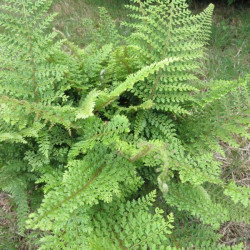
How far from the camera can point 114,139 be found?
141cm

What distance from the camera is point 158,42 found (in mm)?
1861

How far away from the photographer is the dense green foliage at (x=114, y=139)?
55.2 inches

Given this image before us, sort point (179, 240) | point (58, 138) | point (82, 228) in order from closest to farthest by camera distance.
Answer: point (82, 228) → point (179, 240) → point (58, 138)

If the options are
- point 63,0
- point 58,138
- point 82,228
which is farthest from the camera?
point 63,0

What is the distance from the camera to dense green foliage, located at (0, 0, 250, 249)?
Result: 1.40m

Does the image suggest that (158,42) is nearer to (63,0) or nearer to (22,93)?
(22,93)

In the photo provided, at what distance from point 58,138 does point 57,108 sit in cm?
30

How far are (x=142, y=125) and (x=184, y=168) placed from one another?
42cm

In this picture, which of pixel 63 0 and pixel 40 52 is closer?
pixel 40 52

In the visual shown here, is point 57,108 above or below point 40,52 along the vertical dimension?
below

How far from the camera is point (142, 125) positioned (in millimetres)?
1734

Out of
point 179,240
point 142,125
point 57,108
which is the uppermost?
point 57,108

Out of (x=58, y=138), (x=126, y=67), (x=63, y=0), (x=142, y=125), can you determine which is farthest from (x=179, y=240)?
(x=63, y=0)

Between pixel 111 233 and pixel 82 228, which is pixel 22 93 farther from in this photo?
pixel 111 233
